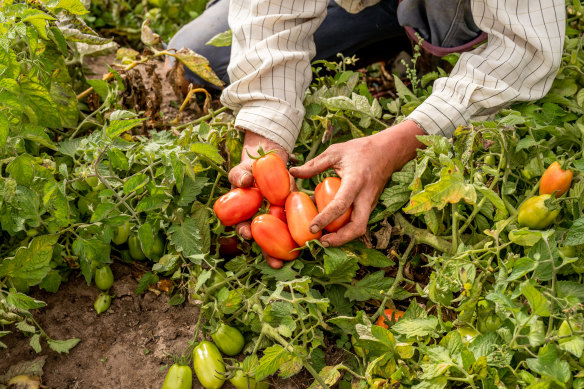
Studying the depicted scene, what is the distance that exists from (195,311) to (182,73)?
1.12 metres

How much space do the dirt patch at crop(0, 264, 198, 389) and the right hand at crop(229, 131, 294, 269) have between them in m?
0.32

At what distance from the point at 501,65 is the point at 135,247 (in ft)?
4.27

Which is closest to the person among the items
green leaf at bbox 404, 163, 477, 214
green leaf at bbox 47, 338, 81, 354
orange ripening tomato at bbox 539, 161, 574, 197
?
green leaf at bbox 404, 163, 477, 214

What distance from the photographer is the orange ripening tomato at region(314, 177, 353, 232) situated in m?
1.53

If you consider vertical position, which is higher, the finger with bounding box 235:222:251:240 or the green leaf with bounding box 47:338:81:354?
the finger with bounding box 235:222:251:240

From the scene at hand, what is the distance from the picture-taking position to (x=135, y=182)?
1514mm

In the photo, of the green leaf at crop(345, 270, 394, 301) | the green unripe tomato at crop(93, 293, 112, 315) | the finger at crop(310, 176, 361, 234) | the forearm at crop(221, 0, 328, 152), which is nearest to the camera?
the finger at crop(310, 176, 361, 234)

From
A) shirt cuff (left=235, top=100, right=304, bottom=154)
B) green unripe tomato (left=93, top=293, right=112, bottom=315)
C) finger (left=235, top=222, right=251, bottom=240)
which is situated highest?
shirt cuff (left=235, top=100, right=304, bottom=154)

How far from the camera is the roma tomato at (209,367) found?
145 centimetres

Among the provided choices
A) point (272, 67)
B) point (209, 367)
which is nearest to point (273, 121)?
point (272, 67)

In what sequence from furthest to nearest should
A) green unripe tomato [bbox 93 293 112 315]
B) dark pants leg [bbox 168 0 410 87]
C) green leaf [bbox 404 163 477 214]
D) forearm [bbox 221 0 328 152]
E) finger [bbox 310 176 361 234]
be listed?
dark pants leg [bbox 168 0 410 87]
forearm [bbox 221 0 328 152]
green unripe tomato [bbox 93 293 112 315]
finger [bbox 310 176 361 234]
green leaf [bbox 404 163 477 214]

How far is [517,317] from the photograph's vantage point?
46.5 inches

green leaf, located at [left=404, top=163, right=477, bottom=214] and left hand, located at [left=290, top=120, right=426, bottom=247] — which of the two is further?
left hand, located at [left=290, top=120, right=426, bottom=247]

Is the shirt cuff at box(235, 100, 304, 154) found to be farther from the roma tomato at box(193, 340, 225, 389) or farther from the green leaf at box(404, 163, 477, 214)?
the roma tomato at box(193, 340, 225, 389)
